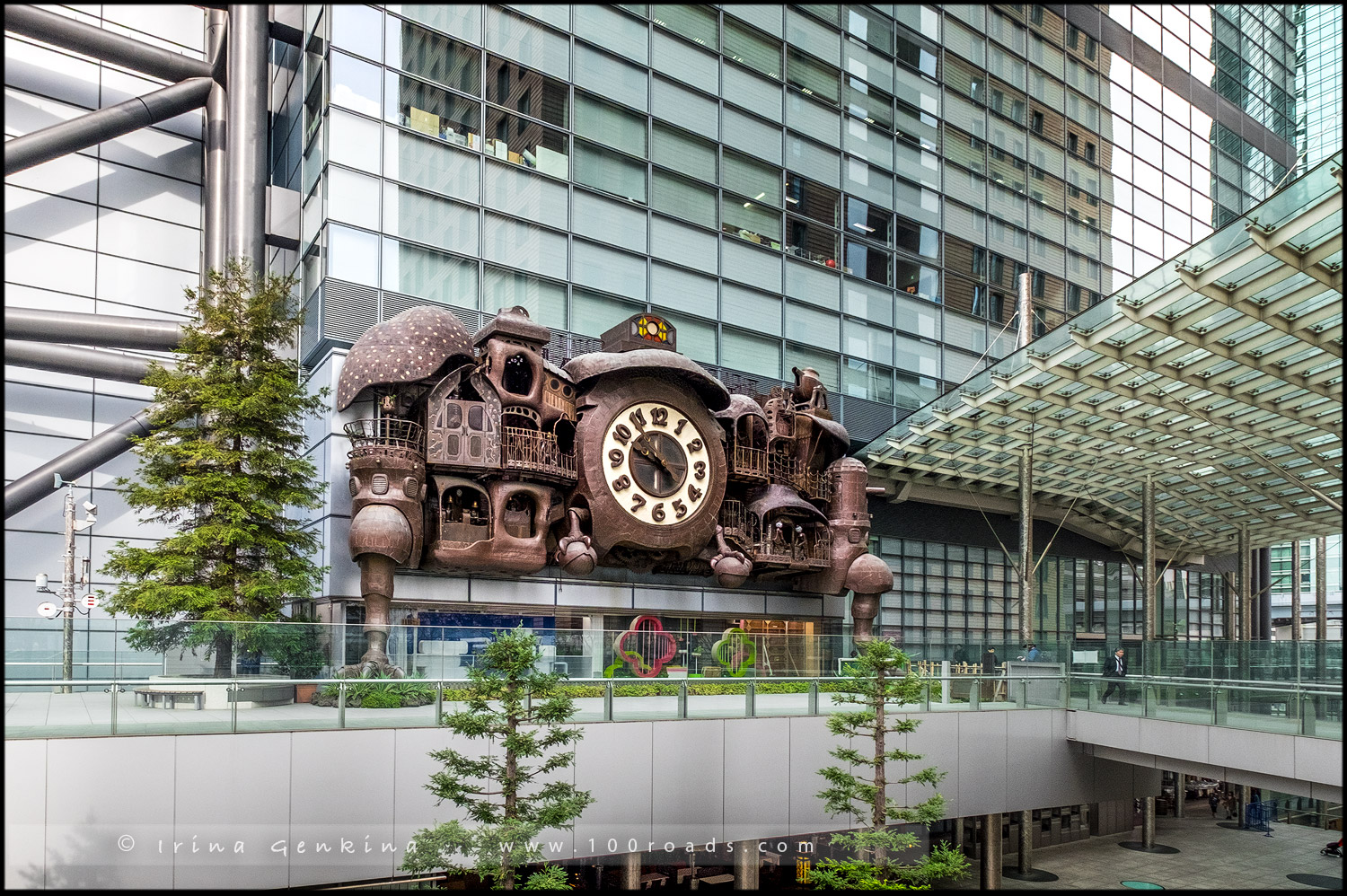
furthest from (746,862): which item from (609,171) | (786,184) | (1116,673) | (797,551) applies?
(786,184)

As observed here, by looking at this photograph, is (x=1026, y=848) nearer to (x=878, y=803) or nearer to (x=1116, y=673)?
(x=1116, y=673)

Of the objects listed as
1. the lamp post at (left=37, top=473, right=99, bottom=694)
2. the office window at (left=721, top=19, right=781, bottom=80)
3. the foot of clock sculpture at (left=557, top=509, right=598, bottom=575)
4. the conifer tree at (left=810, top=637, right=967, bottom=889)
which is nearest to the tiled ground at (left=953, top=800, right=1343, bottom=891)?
the conifer tree at (left=810, top=637, right=967, bottom=889)

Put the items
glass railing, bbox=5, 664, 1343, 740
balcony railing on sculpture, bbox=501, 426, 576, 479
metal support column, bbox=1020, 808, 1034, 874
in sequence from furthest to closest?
metal support column, bbox=1020, 808, 1034, 874 < balcony railing on sculpture, bbox=501, 426, 576, 479 < glass railing, bbox=5, 664, 1343, 740

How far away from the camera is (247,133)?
33000 millimetres

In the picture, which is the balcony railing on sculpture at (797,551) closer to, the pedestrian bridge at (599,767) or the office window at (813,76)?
the pedestrian bridge at (599,767)

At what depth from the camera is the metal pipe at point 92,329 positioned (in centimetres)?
3033

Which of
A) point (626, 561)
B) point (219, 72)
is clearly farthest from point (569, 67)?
point (626, 561)

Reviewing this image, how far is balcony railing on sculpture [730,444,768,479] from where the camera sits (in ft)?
100

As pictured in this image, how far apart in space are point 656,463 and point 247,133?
17.0 m

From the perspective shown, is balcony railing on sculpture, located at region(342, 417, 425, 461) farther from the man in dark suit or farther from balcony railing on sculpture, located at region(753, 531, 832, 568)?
the man in dark suit

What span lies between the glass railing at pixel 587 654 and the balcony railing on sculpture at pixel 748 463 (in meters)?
5.16

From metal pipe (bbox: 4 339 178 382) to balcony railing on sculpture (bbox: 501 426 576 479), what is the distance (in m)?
11.2

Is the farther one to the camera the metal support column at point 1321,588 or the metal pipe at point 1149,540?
the metal support column at point 1321,588

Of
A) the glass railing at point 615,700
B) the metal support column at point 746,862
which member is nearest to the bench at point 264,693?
the glass railing at point 615,700
